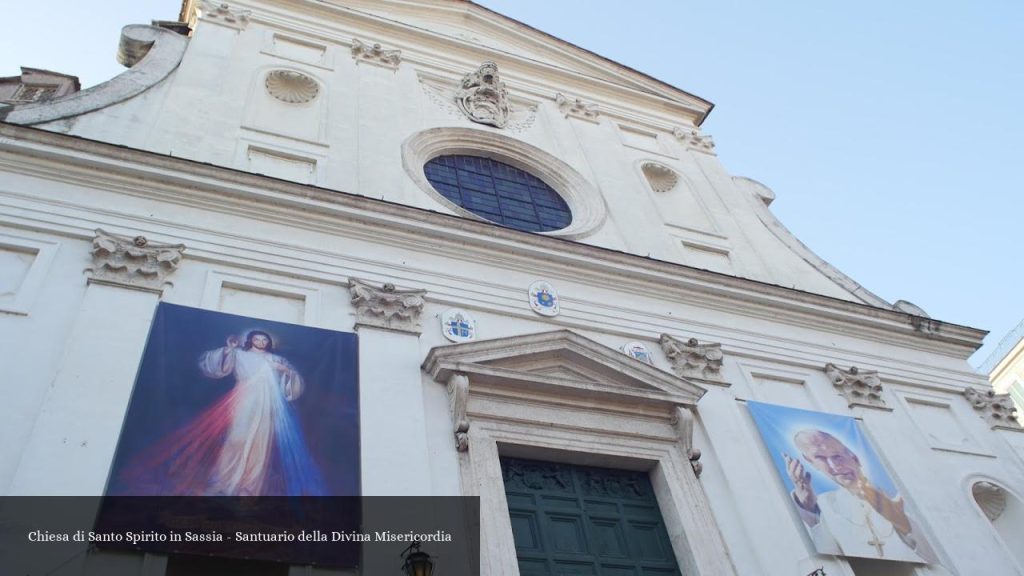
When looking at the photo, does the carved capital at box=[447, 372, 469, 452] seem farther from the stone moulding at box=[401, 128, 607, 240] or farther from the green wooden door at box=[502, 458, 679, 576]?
the stone moulding at box=[401, 128, 607, 240]

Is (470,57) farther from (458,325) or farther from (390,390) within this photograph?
(390,390)

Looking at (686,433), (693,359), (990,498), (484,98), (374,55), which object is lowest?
(990,498)

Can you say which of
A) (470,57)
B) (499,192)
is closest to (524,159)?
(499,192)

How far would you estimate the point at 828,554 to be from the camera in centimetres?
947

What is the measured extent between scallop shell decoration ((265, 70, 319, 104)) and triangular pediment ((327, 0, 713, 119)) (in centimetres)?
461

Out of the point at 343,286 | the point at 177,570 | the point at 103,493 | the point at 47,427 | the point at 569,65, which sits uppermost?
the point at 569,65

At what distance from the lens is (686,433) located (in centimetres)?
995

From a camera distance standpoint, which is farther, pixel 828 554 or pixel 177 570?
pixel 828 554

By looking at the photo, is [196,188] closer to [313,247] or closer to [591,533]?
[313,247]

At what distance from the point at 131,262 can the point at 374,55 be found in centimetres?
745

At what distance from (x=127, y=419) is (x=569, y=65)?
13444mm

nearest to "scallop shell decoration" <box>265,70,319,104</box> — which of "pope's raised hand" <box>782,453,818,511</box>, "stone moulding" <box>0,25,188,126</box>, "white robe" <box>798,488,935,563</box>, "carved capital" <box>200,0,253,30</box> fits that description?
"stone moulding" <box>0,25,188,126</box>

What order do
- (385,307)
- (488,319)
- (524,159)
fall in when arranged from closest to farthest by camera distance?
(385,307), (488,319), (524,159)

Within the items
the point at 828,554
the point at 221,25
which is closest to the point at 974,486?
the point at 828,554
